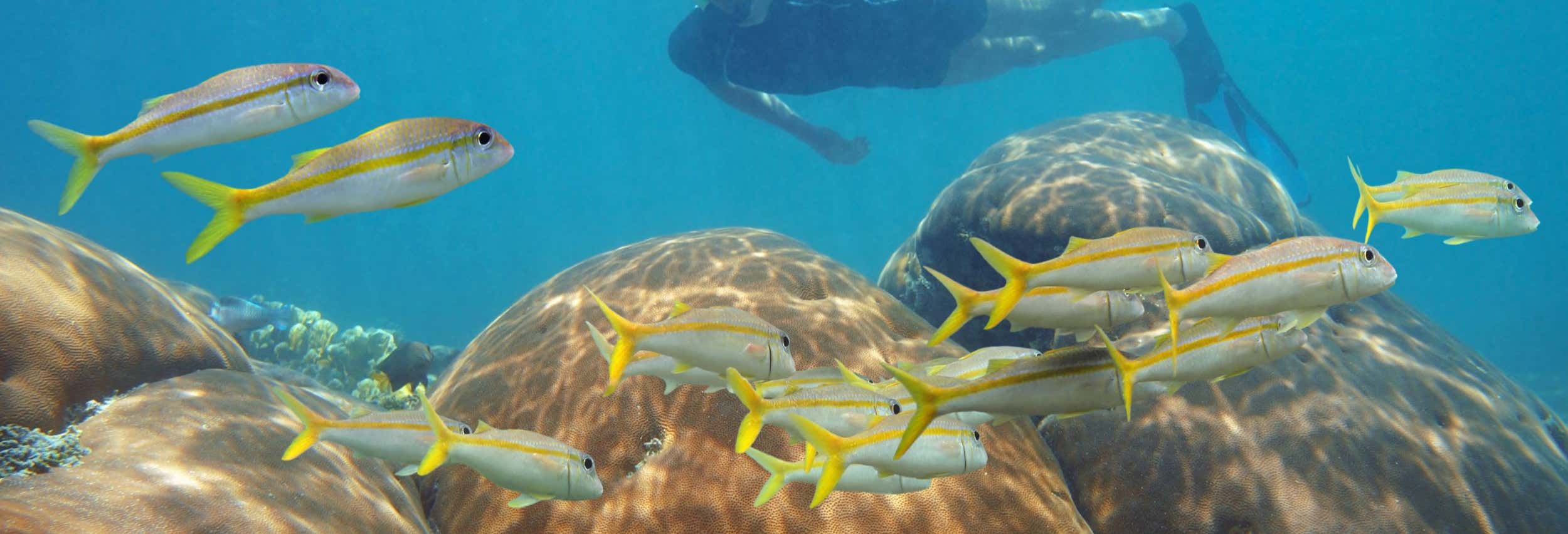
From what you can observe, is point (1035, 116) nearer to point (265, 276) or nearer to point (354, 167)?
point (265, 276)

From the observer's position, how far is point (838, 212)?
110 m

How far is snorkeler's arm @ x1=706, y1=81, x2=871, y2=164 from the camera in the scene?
12.9 m

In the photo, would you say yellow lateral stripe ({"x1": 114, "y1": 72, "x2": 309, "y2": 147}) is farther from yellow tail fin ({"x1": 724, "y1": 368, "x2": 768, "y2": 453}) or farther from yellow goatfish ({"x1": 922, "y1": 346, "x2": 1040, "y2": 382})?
yellow goatfish ({"x1": 922, "y1": 346, "x2": 1040, "y2": 382})

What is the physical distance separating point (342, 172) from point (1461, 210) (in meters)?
4.27

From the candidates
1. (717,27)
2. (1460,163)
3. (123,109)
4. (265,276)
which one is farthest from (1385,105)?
(123,109)

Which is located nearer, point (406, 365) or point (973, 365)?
point (973, 365)

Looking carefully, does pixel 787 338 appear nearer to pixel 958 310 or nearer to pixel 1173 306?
pixel 958 310

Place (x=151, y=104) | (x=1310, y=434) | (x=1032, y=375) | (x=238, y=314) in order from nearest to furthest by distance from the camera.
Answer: (x=1032, y=375) → (x=151, y=104) → (x=1310, y=434) → (x=238, y=314)

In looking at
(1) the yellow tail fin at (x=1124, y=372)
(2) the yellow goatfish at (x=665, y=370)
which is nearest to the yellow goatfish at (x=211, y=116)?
(2) the yellow goatfish at (x=665, y=370)

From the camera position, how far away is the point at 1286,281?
6.33ft

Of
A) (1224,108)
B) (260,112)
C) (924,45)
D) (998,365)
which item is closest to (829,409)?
(998,365)

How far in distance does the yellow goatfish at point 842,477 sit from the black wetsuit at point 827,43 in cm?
921

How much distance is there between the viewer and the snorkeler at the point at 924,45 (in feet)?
34.3

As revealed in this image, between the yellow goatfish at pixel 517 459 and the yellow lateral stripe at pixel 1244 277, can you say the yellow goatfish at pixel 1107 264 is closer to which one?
the yellow lateral stripe at pixel 1244 277
